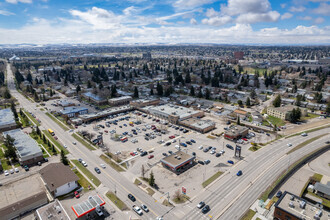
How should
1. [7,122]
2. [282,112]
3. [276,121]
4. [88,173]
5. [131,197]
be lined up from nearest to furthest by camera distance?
[131,197], [88,173], [7,122], [276,121], [282,112]

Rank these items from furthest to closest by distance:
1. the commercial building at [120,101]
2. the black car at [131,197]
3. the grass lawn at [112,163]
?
the commercial building at [120,101] < the grass lawn at [112,163] < the black car at [131,197]

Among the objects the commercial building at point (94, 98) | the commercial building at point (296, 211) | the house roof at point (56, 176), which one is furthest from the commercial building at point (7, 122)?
the commercial building at point (296, 211)

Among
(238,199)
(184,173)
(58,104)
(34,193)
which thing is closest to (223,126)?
(184,173)

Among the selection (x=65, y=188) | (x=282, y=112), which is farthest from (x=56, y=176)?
(x=282, y=112)

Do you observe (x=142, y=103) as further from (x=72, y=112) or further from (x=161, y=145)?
(x=161, y=145)

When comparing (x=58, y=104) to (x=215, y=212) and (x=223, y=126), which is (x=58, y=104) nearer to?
(x=223, y=126)

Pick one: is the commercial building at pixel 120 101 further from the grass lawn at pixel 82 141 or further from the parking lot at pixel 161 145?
the grass lawn at pixel 82 141

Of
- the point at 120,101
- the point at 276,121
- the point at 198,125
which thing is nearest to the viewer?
the point at 198,125
